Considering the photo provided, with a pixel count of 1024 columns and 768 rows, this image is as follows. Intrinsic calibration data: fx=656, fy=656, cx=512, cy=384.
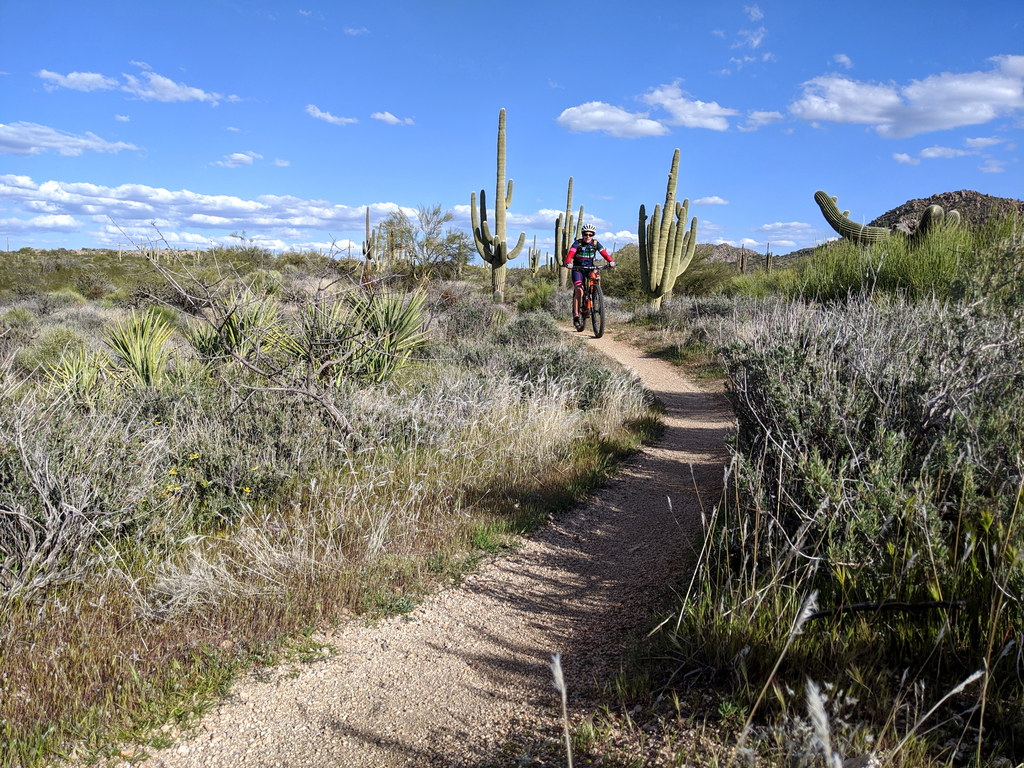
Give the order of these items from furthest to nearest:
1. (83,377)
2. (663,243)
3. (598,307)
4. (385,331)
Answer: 1. (663,243)
2. (598,307)
3. (385,331)
4. (83,377)

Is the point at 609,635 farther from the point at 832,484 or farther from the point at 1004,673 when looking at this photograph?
the point at 1004,673

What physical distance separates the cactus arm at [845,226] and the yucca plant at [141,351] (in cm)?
1114

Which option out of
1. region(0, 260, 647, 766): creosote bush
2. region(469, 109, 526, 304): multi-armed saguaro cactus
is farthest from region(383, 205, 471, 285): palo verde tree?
region(0, 260, 647, 766): creosote bush

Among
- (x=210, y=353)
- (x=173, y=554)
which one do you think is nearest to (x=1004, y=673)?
(x=173, y=554)

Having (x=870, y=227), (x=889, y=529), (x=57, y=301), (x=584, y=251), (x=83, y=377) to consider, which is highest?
(x=870, y=227)

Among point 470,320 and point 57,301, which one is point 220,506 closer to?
point 470,320

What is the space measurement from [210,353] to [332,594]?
5.24 meters

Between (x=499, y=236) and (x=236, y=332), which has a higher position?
(x=499, y=236)

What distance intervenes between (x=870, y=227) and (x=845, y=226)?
1050 millimetres

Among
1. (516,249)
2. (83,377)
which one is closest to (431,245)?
(516,249)

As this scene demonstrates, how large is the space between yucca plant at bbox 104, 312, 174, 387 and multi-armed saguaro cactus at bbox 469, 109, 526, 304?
45.8 feet

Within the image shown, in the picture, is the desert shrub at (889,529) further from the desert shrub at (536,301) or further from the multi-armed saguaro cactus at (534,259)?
the multi-armed saguaro cactus at (534,259)

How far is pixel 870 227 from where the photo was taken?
42.4 ft

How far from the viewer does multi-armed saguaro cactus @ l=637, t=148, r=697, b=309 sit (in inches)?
782
